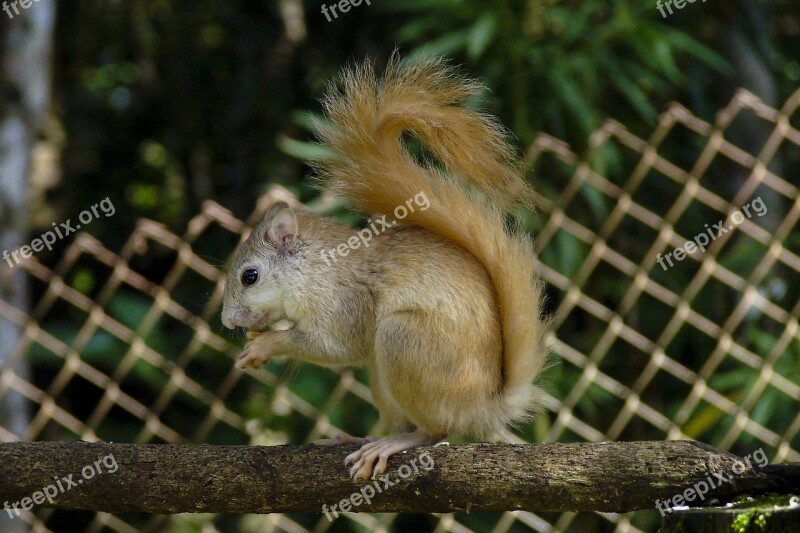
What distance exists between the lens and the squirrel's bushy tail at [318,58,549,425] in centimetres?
199

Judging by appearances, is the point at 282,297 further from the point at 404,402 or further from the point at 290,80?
the point at 290,80

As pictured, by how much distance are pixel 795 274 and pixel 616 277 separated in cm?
56

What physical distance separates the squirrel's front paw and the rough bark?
0.75ft

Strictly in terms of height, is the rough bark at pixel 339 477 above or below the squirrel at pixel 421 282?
below

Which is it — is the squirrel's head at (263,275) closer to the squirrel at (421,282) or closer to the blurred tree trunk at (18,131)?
the squirrel at (421,282)

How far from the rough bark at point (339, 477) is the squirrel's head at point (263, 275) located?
1.27 feet

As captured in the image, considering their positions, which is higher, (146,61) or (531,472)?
(146,61)

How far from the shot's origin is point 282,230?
2.23 meters

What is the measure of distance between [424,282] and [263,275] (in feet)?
1.24

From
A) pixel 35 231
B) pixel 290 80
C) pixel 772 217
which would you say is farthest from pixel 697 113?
pixel 35 231

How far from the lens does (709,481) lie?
1571 millimetres

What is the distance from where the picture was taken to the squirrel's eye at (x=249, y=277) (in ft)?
7.08

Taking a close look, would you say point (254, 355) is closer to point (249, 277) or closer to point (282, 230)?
point (249, 277)

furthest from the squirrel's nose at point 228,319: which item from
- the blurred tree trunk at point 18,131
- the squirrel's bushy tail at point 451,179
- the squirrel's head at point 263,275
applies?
the blurred tree trunk at point 18,131
